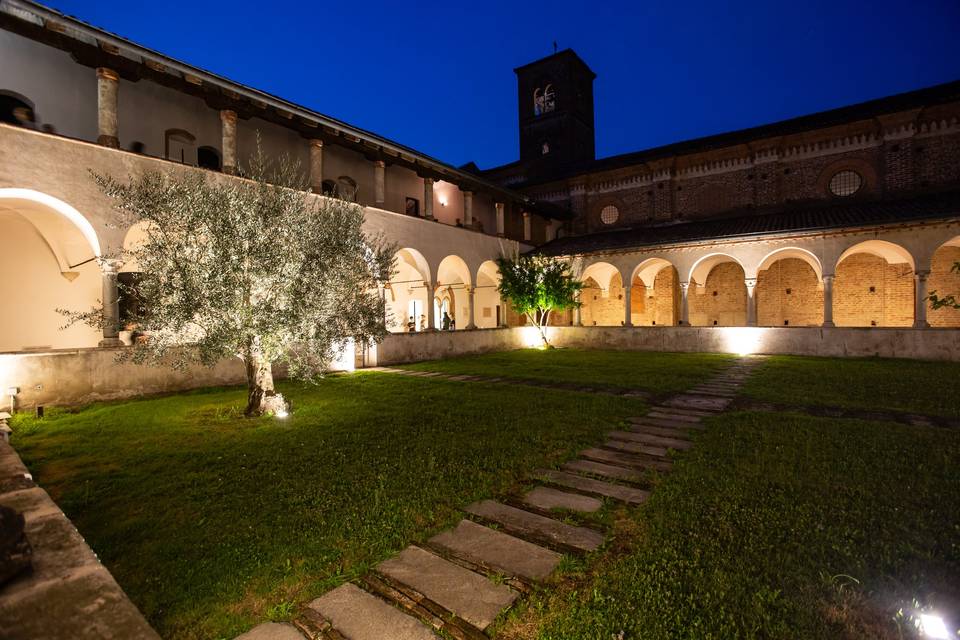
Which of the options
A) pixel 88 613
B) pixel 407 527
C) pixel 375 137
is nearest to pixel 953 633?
pixel 407 527

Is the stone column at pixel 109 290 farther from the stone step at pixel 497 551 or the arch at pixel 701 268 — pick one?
the arch at pixel 701 268

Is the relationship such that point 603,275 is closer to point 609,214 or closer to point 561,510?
point 609,214

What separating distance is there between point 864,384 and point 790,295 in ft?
46.9

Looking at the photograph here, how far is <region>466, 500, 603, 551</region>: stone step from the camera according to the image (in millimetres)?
3467

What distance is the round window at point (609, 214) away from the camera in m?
26.5

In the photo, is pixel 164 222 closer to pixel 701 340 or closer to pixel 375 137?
pixel 375 137

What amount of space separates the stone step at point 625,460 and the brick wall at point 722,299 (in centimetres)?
1993

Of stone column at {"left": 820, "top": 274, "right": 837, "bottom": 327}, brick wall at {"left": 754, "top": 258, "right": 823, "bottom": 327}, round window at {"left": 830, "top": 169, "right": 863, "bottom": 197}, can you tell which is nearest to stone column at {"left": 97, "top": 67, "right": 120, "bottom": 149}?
stone column at {"left": 820, "top": 274, "right": 837, "bottom": 327}

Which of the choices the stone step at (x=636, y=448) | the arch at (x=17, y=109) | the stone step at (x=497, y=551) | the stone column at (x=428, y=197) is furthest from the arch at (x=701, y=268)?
the arch at (x=17, y=109)

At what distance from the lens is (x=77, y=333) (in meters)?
13.3

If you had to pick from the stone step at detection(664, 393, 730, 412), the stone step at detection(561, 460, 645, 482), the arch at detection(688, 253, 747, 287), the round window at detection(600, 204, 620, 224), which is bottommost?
the stone step at detection(561, 460, 645, 482)

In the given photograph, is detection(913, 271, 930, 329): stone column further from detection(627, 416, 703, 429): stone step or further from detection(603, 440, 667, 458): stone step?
detection(603, 440, 667, 458): stone step

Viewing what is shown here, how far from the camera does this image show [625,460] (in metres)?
5.34

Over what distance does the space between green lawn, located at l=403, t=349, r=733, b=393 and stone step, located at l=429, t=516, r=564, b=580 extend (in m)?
7.20
